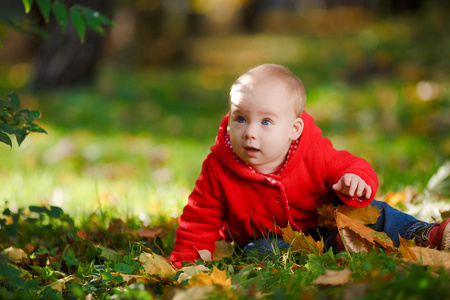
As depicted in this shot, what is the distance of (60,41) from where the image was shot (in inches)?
313

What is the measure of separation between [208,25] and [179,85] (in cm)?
1208

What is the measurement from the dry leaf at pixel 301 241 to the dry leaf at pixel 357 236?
0.12 meters

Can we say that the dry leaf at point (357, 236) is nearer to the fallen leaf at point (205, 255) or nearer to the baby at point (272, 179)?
the baby at point (272, 179)

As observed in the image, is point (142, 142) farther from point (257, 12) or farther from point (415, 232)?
point (257, 12)

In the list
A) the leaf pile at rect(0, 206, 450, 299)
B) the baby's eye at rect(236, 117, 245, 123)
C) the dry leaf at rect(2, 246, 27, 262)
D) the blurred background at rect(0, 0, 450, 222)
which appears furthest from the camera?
the blurred background at rect(0, 0, 450, 222)

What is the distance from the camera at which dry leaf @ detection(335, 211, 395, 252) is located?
217 cm

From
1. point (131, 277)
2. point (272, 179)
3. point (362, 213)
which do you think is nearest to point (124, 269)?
point (131, 277)

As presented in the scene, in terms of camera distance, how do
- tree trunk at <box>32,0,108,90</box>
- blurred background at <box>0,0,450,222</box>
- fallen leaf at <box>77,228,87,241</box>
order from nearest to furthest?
1. fallen leaf at <box>77,228,87,241</box>
2. blurred background at <box>0,0,450,222</box>
3. tree trunk at <box>32,0,108,90</box>

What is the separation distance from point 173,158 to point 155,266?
120 inches

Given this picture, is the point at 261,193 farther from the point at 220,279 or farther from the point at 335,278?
the point at 335,278

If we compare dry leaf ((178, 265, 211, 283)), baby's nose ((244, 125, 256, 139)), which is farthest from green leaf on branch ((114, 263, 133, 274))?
baby's nose ((244, 125, 256, 139))

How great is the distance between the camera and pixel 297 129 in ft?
7.64

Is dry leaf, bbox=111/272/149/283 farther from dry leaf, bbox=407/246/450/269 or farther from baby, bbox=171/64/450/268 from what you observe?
dry leaf, bbox=407/246/450/269

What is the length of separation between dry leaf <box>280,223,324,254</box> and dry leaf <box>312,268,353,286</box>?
0.41 meters
